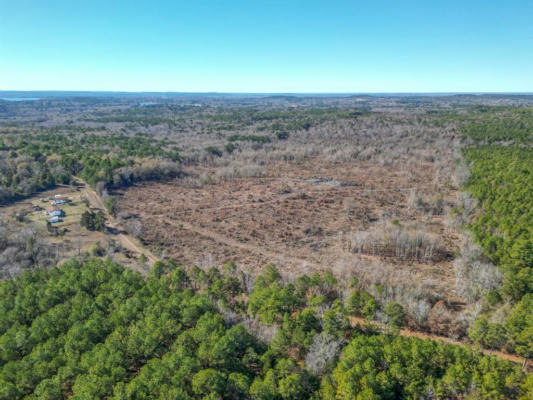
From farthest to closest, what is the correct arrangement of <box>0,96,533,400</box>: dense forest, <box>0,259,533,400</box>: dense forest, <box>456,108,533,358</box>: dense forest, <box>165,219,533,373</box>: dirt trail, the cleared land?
the cleared land
<box>165,219,533,373</box>: dirt trail
<box>456,108,533,358</box>: dense forest
<box>0,96,533,400</box>: dense forest
<box>0,259,533,400</box>: dense forest

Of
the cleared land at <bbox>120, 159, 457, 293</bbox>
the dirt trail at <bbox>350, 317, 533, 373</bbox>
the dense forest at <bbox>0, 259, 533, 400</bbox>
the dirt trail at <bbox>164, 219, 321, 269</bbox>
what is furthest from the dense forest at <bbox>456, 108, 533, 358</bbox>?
the dirt trail at <bbox>164, 219, 321, 269</bbox>

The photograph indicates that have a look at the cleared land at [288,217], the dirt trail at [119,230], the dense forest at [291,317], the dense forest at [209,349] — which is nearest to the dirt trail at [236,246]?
the dirt trail at [119,230]

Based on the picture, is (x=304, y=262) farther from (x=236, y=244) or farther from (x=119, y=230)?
A: (x=119, y=230)

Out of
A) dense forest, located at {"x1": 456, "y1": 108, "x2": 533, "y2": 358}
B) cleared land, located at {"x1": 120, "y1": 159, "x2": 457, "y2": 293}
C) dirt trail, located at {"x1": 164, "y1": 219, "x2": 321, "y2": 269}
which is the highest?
dense forest, located at {"x1": 456, "y1": 108, "x2": 533, "y2": 358}

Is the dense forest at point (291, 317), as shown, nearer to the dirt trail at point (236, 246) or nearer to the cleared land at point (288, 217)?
the dirt trail at point (236, 246)

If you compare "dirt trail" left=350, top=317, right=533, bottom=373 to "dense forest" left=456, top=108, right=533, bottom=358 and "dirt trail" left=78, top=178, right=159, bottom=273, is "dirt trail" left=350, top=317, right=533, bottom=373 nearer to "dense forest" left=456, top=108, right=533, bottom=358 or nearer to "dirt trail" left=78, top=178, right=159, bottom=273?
"dense forest" left=456, top=108, right=533, bottom=358

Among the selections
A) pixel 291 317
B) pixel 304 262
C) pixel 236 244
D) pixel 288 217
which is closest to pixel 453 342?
pixel 291 317
